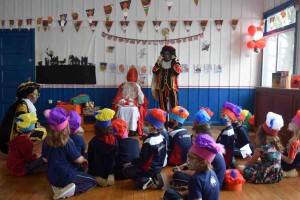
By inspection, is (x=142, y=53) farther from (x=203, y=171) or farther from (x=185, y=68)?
(x=203, y=171)

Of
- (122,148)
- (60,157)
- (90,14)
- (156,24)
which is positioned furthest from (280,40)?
(60,157)

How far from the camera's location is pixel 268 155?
317cm

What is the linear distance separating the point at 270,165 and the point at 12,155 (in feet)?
9.92

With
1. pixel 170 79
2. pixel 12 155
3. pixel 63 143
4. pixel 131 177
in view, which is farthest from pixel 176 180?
pixel 170 79

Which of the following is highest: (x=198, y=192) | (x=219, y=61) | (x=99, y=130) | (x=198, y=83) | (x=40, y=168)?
(x=219, y=61)

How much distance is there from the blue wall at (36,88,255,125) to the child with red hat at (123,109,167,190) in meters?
3.82

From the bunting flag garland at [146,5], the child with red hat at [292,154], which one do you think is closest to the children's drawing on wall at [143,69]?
the bunting flag garland at [146,5]

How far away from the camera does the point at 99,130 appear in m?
3.10

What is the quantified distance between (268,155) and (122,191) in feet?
5.36

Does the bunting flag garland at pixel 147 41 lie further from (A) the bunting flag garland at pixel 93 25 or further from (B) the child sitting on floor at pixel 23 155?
(B) the child sitting on floor at pixel 23 155

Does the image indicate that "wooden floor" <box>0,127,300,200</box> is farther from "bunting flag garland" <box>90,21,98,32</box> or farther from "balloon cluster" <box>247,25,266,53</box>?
"bunting flag garland" <box>90,21,98,32</box>

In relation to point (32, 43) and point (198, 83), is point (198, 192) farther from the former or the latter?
point (32, 43)

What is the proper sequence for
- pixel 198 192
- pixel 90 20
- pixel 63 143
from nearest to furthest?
pixel 198 192 → pixel 63 143 → pixel 90 20

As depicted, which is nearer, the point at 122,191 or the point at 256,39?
the point at 122,191
